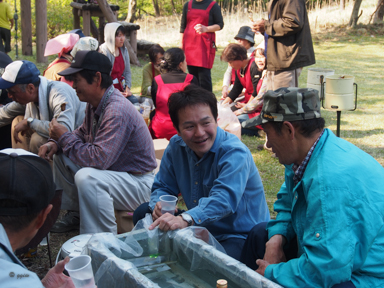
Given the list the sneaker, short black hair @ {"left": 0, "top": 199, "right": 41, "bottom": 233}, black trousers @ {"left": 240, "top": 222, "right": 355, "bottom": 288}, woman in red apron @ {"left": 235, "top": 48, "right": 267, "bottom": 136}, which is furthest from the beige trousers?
woman in red apron @ {"left": 235, "top": 48, "right": 267, "bottom": 136}

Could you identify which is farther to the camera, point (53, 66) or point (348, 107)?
point (53, 66)

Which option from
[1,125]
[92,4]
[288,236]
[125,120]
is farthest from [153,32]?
[288,236]

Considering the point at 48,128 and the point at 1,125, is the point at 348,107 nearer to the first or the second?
the point at 48,128

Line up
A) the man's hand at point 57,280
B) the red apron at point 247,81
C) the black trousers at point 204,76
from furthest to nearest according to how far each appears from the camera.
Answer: the black trousers at point 204,76 → the red apron at point 247,81 → the man's hand at point 57,280

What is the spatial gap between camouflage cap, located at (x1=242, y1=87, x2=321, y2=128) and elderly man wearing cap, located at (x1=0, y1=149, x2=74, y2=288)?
1.05 meters

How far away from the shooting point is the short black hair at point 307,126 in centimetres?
197

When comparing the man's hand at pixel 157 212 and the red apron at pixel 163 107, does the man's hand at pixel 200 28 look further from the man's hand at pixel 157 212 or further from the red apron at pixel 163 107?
the man's hand at pixel 157 212

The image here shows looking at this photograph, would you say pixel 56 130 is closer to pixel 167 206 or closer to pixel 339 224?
pixel 167 206

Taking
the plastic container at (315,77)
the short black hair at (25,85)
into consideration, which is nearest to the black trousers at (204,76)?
the plastic container at (315,77)

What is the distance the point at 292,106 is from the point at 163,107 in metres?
3.14

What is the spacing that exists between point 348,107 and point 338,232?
3725 mm

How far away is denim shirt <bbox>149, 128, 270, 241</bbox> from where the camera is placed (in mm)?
2410

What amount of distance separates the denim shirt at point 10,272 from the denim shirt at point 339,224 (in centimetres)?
106

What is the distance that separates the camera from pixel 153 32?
753 inches
